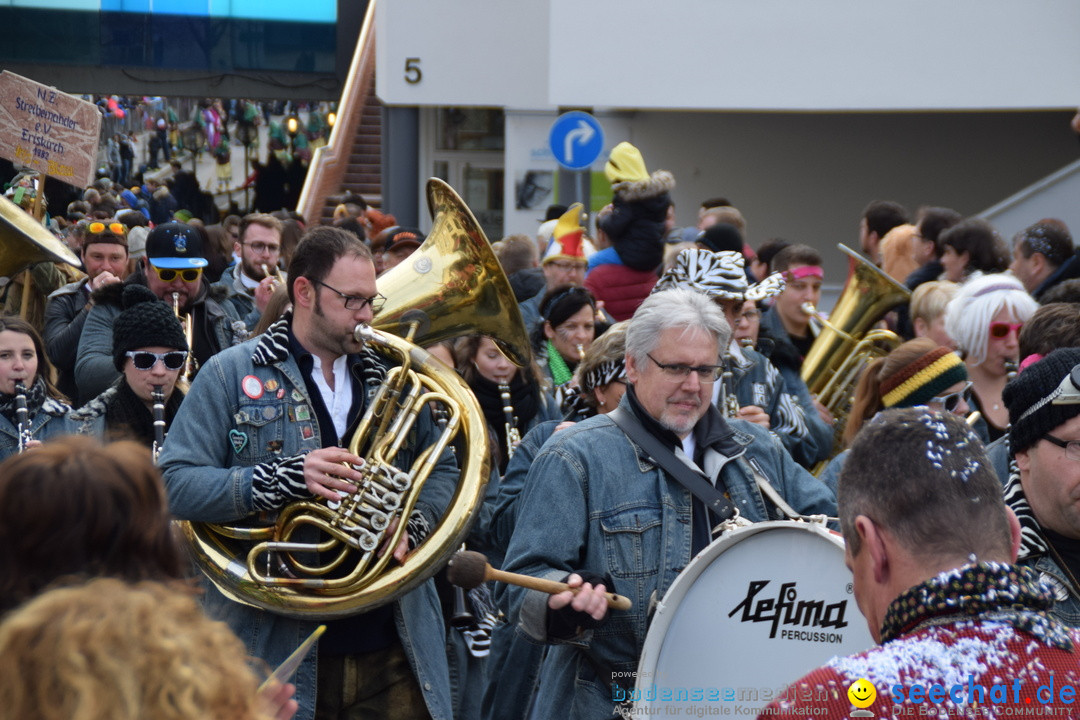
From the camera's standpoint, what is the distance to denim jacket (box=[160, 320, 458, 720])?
376 centimetres

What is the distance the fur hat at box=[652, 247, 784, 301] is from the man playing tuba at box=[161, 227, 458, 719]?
61.6 inches

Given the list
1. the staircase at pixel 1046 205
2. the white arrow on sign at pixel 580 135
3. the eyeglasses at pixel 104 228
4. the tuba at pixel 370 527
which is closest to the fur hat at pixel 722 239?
the white arrow on sign at pixel 580 135

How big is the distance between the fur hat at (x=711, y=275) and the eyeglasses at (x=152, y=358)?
1.83 meters

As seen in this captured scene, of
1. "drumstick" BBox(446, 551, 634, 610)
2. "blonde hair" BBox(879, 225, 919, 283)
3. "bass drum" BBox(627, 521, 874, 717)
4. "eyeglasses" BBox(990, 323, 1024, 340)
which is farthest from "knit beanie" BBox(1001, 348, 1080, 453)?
"blonde hair" BBox(879, 225, 919, 283)

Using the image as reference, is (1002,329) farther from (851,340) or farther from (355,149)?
(355,149)

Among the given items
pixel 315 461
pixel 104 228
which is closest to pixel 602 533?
pixel 315 461

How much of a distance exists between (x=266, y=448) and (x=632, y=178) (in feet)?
15.7

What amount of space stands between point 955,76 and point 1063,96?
3.75ft

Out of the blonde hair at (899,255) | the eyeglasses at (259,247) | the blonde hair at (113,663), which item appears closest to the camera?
the blonde hair at (113,663)

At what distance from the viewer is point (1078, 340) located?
3.87 m

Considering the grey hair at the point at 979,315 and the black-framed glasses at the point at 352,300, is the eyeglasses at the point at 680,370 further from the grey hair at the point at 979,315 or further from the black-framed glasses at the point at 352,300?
the grey hair at the point at 979,315

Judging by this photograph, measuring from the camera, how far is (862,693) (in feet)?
5.93

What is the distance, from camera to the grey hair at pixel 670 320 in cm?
354

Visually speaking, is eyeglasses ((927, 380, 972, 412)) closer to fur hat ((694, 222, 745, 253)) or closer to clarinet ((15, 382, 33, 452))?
clarinet ((15, 382, 33, 452))
